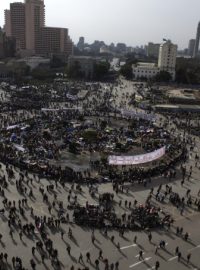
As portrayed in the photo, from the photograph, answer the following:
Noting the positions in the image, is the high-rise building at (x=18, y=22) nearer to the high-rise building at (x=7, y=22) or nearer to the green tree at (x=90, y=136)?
the high-rise building at (x=7, y=22)

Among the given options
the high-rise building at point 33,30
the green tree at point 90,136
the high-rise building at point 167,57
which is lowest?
the green tree at point 90,136

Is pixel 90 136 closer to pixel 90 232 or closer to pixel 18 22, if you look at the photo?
pixel 90 232

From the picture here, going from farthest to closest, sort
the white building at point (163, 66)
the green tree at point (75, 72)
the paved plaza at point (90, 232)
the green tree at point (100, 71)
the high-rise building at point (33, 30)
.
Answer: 1. the high-rise building at point (33, 30)
2. the white building at point (163, 66)
3. the green tree at point (100, 71)
4. the green tree at point (75, 72)
5. the paved plaza at point (90, 232)

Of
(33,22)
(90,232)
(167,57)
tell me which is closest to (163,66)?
(167,57)

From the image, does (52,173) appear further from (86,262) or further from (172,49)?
→ (172,49)

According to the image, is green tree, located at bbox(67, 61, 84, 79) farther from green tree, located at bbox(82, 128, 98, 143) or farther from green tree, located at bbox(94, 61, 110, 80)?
green tree, located at bbox(82, 128, 98, 143)

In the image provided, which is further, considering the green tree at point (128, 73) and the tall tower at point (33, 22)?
the tall tower at point (33, 22)

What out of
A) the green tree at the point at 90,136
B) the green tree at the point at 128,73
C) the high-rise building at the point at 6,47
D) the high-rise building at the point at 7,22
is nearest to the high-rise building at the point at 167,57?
the green tree at the point at 128,73

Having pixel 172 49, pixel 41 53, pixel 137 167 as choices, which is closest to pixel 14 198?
pixel 137 167

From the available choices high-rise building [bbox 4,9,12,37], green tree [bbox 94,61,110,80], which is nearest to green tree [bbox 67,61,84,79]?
green tree [bbox 94,61,110,80]
